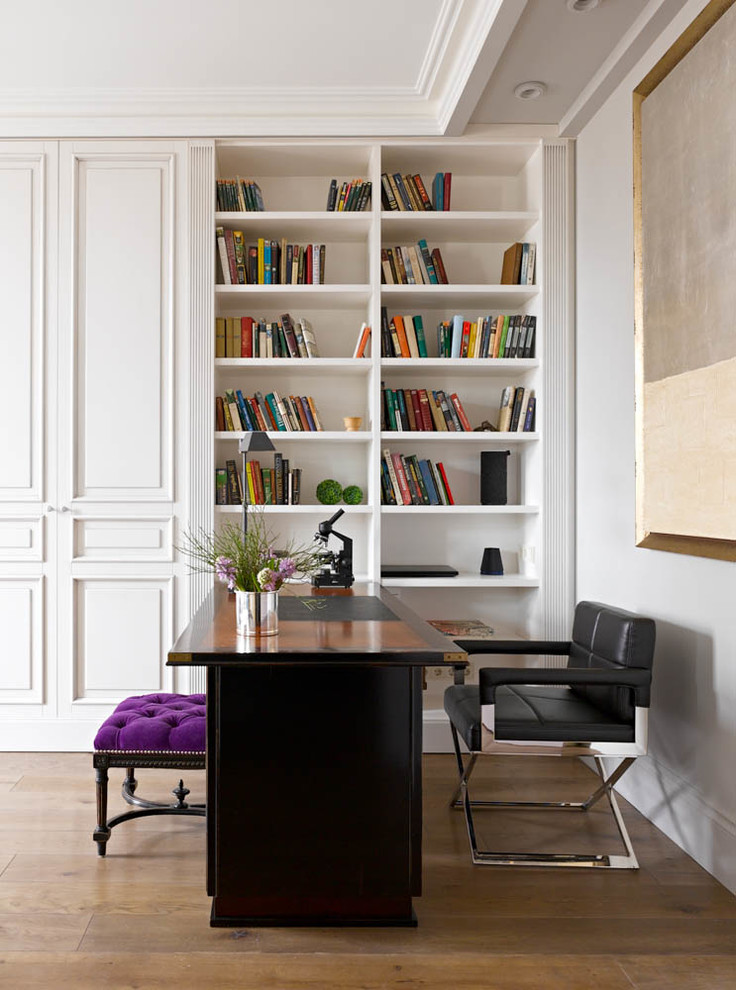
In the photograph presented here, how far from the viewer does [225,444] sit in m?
4.38

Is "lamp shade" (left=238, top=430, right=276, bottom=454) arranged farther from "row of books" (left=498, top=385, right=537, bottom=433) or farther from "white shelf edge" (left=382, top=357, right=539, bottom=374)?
"row of books" (left=498, top=385, right=537, bottom=433)

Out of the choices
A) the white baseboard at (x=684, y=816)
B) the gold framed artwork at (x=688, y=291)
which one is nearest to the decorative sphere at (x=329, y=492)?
the gold framed artwork at (x=688, y=291)

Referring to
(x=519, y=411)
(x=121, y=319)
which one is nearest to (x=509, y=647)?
(x=519, y=411)

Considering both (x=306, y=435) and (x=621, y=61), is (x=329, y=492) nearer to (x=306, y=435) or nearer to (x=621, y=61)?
(x=306, y=435)

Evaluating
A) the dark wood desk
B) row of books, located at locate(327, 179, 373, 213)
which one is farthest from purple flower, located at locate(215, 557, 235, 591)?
row of books, located at locate(327, 179, 373, 213)

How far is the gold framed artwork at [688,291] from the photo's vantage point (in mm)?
2617

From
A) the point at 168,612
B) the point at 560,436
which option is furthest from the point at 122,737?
the point at 560,436

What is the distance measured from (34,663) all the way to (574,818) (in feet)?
8.46

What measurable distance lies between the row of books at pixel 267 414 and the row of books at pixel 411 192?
3.45 ft

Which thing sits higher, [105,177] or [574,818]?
[105,177]

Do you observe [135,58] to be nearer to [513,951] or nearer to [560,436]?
[560,436]

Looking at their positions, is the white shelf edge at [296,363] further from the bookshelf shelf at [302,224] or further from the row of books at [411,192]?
the row of books at [411,192]

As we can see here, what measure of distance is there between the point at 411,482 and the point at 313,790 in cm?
206

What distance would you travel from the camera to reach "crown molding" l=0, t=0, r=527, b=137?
13.2 ft
